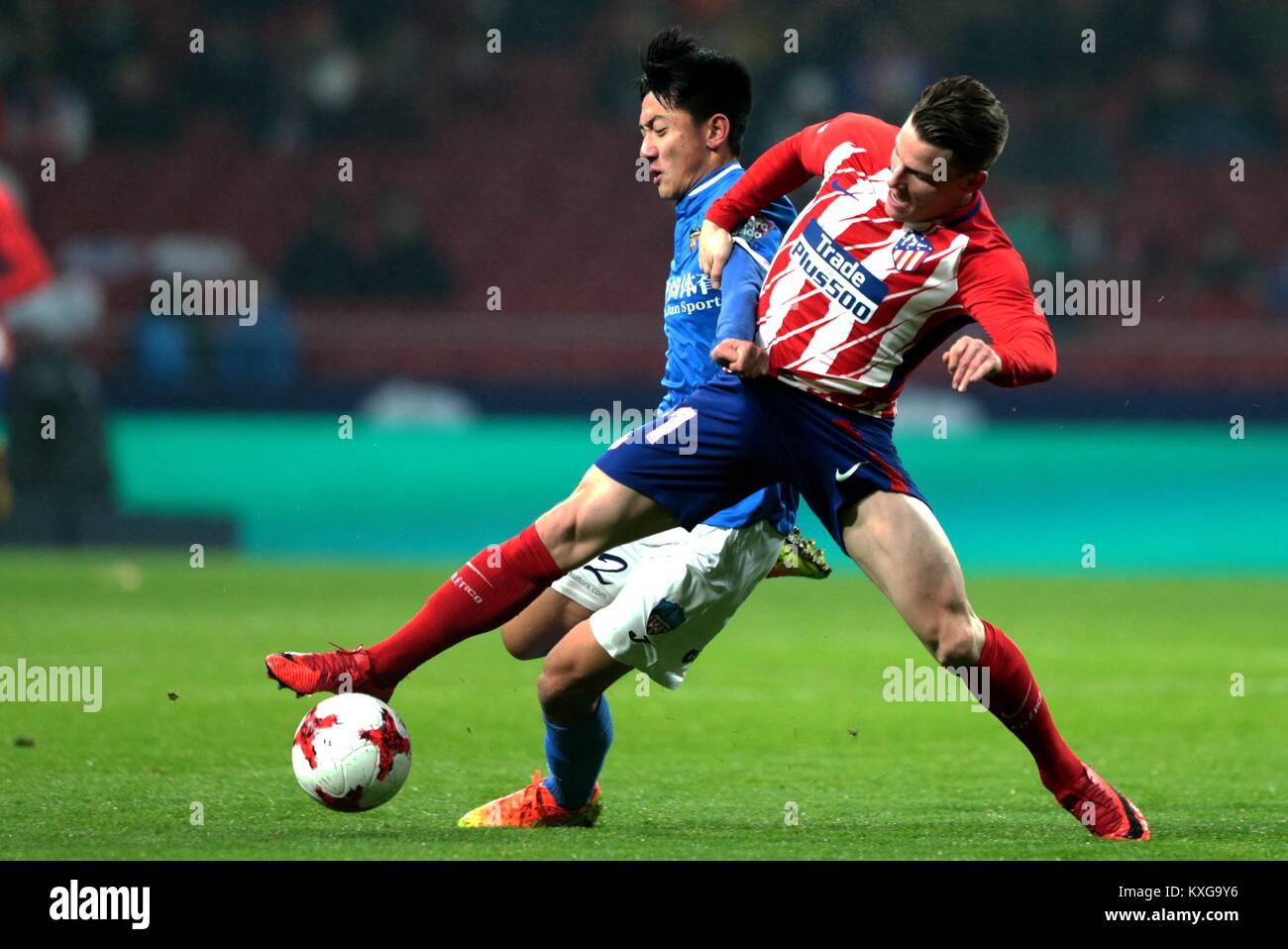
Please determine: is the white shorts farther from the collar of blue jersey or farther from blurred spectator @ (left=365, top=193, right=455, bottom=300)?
blurred spectator @ (left=365, top=193, right=455, bottom=300)

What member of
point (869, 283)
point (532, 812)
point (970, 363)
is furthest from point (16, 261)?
point (970, 363)

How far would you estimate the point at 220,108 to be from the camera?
2061cm

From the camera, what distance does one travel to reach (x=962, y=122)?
4363 mm

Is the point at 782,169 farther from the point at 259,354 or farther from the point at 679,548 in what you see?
the point at 259,354

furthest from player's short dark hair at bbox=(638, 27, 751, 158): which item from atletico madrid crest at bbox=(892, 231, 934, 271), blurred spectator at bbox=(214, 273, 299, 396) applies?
blurred spectator at bbox=(214, 273, 299, 396)

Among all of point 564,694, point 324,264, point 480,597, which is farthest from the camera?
point 324,264

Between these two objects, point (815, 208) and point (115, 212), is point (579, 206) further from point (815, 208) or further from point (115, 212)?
point (815, 208)

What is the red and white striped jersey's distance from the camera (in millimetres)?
4500

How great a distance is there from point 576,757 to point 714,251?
136cm

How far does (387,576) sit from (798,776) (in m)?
6.71

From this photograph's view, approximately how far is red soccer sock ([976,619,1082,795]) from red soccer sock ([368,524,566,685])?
1059mm

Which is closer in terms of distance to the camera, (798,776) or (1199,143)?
(798,776)

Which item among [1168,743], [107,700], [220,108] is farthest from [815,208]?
[220,108]

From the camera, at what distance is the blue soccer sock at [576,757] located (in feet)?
16.4
